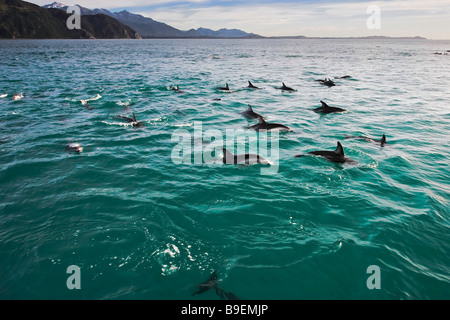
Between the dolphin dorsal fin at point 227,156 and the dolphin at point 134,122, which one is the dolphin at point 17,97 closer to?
the dolphin at point 134,122

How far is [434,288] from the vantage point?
6.34 metres

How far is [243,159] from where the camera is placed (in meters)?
12.8

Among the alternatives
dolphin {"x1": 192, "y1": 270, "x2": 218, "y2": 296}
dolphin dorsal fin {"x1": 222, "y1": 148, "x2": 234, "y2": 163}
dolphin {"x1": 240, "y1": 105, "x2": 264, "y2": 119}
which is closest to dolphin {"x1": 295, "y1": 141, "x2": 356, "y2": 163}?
dolphin dorsal fin {"x1": 222, "y1": 148, "x2": 234, "y2": 163}

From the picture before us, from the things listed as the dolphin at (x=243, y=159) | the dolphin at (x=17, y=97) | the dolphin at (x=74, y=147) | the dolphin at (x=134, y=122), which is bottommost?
the dolphin at (x=243, y=159)

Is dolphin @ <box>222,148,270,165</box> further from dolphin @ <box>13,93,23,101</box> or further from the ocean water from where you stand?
dolphin @ <box>13,93,23,101</box>

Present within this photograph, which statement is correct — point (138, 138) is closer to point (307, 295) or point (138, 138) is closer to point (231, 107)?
point (231, 107)

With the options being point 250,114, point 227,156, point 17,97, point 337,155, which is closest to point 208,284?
point 227,156

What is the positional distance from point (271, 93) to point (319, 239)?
24358mm

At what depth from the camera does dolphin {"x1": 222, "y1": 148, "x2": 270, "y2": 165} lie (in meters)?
12.7

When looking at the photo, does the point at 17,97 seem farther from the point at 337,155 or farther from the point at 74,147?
the point at 337,155

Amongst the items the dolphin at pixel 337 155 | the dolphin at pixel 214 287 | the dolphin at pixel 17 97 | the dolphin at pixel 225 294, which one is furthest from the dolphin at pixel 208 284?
the dolphin at pixel 17 97

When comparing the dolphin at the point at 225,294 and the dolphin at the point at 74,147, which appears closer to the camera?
the dolphin at the point at 225,294

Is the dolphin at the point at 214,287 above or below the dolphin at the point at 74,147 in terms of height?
below

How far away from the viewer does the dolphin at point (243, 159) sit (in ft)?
41.7
